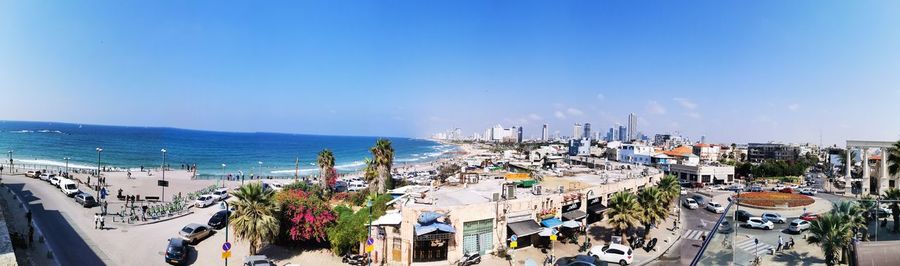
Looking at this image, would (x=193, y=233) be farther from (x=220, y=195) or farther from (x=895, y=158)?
(x=895, y=158)

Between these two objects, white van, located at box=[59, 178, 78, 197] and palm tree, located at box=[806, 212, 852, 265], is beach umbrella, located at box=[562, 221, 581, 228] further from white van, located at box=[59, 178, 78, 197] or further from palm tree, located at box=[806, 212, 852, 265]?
white van, located at box=[59, 178, 78, 197]

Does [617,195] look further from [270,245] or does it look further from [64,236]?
[64,236]

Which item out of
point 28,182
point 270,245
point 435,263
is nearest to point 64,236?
point 270,245

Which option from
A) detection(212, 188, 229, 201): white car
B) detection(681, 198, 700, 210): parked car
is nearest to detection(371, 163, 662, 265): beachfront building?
detection(681, 198, 700, 210): parked car

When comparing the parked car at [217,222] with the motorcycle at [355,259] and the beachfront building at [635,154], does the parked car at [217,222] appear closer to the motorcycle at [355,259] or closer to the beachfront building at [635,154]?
the motorcycle at [355,259]

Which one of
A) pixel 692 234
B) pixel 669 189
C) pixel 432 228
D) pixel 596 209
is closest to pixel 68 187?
pixel 432 228

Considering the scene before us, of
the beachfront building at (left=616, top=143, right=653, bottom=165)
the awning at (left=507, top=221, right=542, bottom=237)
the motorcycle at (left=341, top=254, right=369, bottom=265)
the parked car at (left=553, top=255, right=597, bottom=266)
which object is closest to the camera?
the parked car at (left=553, top=255, right=597, bottom=266)

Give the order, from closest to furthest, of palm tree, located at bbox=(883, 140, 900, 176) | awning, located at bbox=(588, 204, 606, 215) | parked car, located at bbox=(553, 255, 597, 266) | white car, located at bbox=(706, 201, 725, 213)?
parked car, located at bbox=(553, 255, 597, 266)
awning, located at bbox=(588, 204, 606, 215)
palm tree, located at bbox=(883, 140, 900, 176)
white car, located at bbox=(706, 201, 725, 213)
